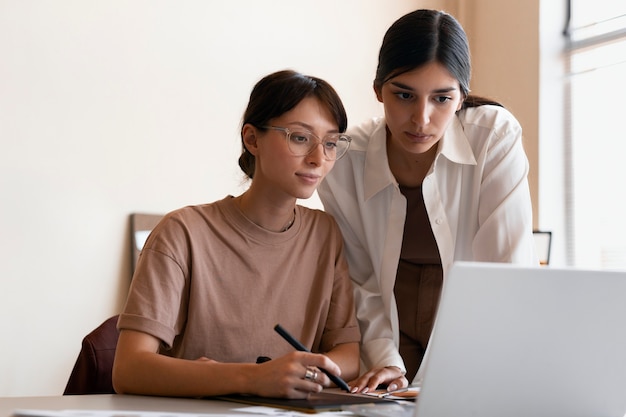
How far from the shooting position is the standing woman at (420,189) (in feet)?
5.41

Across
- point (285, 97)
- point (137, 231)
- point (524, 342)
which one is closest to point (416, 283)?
point (285, 97)

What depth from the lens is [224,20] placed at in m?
3.66

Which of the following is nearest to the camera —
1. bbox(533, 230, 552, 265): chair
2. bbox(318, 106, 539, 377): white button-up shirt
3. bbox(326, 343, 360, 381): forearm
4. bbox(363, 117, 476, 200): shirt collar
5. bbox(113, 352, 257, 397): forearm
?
bbox(113, 352, 257, 397): forearm

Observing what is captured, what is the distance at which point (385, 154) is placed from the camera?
1839 mm

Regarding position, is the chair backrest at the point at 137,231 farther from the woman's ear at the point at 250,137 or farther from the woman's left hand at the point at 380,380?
the woman's left hand at the point at 380,380

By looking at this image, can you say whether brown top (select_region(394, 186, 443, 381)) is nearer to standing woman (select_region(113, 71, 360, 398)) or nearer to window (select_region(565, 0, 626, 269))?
standing woman (select_region(113, 71, 360, 398))

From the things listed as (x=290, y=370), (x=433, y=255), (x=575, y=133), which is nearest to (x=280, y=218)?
(x=433, y=255)

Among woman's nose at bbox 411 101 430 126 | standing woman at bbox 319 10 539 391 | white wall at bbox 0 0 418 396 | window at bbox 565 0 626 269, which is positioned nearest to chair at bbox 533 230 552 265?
window at bbox 565 0 626 269

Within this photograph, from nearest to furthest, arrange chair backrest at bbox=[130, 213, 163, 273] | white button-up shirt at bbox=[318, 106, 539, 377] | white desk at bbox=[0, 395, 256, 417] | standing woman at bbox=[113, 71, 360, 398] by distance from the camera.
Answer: white desk at bbox=[0, 395, 256, 417], standing woman at bbox=[113, 71, 360, 398], white button-up shirt at bbox=[318, 106, 539, 377], chair backrest at bbox=[130, 213, 163, 273]

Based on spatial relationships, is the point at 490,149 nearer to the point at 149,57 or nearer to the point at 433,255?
the point at 433,255

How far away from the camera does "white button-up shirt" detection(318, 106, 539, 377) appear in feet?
5.48

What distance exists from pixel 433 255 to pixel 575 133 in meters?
2.32

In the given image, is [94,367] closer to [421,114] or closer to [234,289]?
[234,289]

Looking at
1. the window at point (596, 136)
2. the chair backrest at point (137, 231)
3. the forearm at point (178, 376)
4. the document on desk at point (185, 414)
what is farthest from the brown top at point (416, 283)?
the window at point (596, 136)
